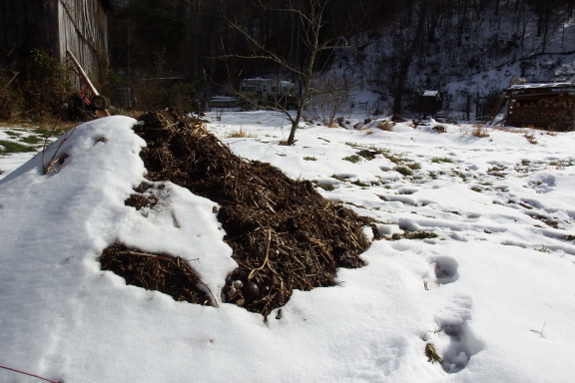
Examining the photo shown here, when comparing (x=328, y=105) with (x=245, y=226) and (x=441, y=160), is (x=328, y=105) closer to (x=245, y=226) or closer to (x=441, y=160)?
(x=441, y=160)

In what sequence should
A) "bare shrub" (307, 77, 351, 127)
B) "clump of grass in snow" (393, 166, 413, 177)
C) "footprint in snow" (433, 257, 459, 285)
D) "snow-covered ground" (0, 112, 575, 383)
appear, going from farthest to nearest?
1. "bare shrub" (307, 77, 351, 127)
2. "clump of grass in snow" (393, 166, 413, 177)
3. "footprint in snow" (433, 257, 459, 285)
4. "snow-covered ground" (0, 112, 575, 383)

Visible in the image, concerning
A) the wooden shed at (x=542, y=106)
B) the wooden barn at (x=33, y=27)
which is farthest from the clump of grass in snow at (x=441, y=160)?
the wooden shed at (x=542, y=106)

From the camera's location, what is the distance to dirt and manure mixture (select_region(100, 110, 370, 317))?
1.68 meters

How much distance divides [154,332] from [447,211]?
128 inches

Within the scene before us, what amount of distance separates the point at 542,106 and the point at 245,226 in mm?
18274

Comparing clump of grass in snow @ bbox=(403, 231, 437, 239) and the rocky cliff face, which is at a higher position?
the rocky cliff face

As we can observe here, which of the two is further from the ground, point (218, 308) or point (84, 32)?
point (84, 32)

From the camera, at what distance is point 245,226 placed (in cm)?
210

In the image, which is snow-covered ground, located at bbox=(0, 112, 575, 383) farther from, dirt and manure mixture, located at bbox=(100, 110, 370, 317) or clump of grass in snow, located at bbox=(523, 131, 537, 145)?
clump of grass in snow, located at bbox=(523, 131, 537, 145)

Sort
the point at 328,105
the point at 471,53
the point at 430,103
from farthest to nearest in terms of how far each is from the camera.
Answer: the point at 471,53, the point at 430,103, the point at 328,105

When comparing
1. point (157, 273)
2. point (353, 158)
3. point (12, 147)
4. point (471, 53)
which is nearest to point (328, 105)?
point (353, 158)

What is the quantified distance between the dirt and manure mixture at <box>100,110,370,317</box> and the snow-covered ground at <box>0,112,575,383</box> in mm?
71

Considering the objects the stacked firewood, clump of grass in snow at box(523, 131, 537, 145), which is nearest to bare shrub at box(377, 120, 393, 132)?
clump of grass in snow at box(523, 131, 537, 145)

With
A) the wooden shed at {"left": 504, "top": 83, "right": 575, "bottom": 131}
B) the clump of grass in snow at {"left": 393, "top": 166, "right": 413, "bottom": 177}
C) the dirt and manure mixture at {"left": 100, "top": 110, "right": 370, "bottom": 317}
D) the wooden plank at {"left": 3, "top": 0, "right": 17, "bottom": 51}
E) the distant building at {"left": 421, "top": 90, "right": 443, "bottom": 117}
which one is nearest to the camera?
the dirt and manure mixture at {"left": 100, "top": 110, "right": 370, "bottom": 317}
